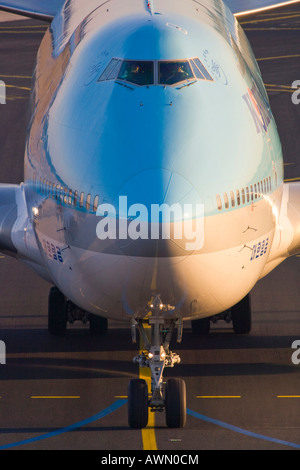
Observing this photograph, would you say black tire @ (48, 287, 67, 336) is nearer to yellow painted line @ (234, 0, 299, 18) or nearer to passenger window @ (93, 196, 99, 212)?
passenger window @ (93, 196, 99, 212)

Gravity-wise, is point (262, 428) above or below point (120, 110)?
below

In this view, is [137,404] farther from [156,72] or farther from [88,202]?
[156,72]

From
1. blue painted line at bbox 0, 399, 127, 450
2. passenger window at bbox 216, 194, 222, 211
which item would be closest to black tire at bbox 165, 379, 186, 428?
blue painted line at bbox 0, 399, 127, 450

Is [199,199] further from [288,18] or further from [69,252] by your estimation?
[288,18]

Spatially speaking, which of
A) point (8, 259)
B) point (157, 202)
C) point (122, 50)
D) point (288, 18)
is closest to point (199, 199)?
point (157, 202)

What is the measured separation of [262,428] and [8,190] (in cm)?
940

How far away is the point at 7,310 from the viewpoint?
95.9 feet

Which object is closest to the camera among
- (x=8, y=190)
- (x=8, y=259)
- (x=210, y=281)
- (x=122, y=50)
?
(x=210, y=281)

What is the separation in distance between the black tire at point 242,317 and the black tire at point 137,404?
6.70 metres

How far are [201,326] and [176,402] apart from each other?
675 centimetres

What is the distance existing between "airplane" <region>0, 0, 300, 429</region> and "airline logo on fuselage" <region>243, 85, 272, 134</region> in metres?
0.05

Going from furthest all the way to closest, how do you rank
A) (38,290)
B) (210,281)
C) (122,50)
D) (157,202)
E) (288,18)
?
(288,18), (38,290), (122,50), (210,281), (157,202)

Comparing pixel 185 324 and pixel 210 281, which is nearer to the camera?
pixel 210 281

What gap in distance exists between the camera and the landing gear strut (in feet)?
64.4
